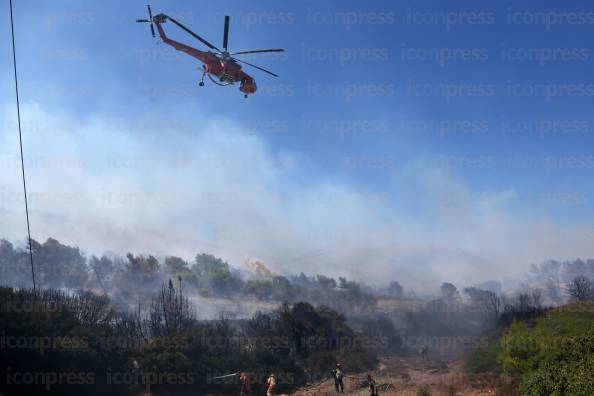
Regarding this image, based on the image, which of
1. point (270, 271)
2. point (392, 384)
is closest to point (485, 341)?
point (392, 384)

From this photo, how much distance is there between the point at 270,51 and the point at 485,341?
1587 inches

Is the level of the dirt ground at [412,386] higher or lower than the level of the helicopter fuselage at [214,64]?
lower

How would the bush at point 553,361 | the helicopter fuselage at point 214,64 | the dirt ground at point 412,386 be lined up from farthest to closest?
the dirt ground at point 412,386 < the helicopter fuselage at point 214,64 < the bush at point 553,361

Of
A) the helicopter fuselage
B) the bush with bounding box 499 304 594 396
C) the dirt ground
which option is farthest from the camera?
the dirt ground

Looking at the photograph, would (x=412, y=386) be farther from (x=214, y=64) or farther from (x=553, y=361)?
(x=214, y=64)

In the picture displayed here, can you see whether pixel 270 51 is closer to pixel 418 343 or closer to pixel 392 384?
pixel 392 384

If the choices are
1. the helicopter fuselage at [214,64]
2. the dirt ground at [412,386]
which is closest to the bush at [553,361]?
the dirt ground at [412,386]

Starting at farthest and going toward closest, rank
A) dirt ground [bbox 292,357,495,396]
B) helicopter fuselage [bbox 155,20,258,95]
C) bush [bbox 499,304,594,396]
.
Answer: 1. dirt ground [bbox 292,357,495,396]
2. helicopter fuselage [bbox 155,20,258,95]
3. bush [bbox 499,304,594,396]

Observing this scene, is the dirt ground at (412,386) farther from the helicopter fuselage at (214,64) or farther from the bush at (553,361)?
the helicopter fuselage at (214,64)

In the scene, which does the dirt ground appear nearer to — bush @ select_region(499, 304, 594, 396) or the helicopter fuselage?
bush @ select_region(499, 304, 594, 396)

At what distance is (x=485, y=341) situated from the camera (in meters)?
46.4

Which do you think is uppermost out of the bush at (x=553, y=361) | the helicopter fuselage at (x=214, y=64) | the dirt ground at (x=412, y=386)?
the helicopter fuselage at (x=214, y=64)

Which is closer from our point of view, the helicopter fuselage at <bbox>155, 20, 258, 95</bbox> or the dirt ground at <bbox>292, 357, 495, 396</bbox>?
the helicopter fuselage at <bbox>155, 20, 258, 95</bbox>

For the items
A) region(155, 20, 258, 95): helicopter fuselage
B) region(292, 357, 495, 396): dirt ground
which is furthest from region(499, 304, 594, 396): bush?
region(155, 20, 258, 95): helicopter fuselage
